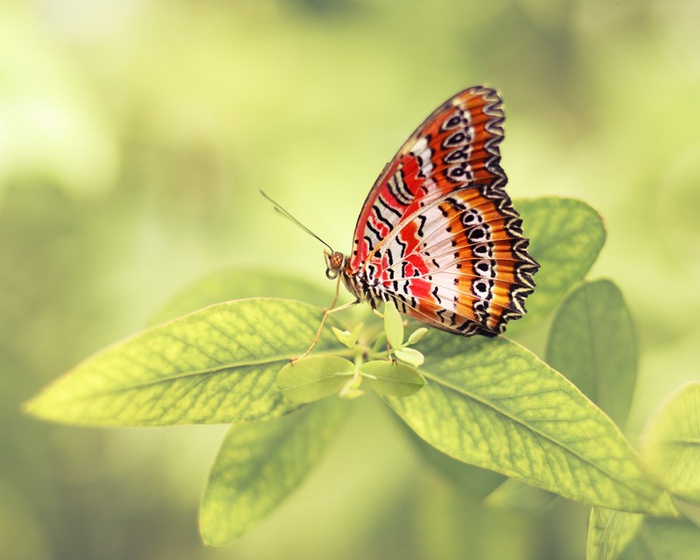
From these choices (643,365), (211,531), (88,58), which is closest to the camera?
(211,531)

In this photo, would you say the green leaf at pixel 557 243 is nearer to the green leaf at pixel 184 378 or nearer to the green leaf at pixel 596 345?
the green leaf at pixel 596 345

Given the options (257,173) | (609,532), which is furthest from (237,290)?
(257,173)

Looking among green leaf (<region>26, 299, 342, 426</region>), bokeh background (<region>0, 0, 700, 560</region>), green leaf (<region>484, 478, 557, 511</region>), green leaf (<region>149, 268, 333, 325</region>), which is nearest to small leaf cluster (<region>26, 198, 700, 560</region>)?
green leaf (<region>26, 299, 342, 426</region>)

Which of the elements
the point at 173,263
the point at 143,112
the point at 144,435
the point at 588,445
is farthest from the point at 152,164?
the point at 588,445

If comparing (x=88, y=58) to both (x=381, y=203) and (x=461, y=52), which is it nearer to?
(x=461, y=52)

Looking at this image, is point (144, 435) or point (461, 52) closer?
point (144, 435)

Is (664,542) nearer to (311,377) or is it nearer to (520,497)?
(520,497)

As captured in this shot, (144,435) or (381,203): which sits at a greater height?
(381,203)
